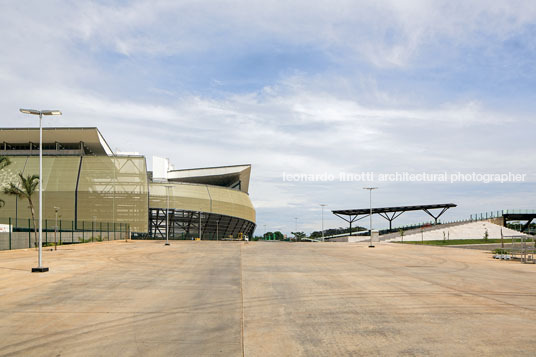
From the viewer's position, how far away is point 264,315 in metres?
10.1

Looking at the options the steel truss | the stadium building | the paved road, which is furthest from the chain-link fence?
the paved road

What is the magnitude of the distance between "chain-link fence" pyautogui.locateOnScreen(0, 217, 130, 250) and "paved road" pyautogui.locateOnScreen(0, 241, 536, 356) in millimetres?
24501

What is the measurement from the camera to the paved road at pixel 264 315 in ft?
24.6

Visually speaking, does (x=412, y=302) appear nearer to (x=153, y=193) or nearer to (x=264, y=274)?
(x=264, y=274)

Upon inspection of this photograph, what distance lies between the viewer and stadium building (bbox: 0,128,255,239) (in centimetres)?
7656

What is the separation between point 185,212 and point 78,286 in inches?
2901

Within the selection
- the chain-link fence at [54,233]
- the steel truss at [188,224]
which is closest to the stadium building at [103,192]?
the steel truss at [188,224]

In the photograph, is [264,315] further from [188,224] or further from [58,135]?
[58,135]

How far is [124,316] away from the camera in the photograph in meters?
10.0

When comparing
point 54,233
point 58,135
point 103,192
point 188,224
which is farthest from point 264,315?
point 58,135

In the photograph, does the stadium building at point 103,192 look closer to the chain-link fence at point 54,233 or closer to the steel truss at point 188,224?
the steel truss at point 188,224

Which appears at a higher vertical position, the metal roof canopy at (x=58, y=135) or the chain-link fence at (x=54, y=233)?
the metal roof canopy at (x=58, y=135)

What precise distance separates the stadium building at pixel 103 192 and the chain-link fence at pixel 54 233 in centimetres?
431

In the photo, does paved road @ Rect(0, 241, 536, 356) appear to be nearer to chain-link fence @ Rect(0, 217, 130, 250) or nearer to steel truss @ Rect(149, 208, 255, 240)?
chain-link fence @ Rect(0, 217, 130, 250)
